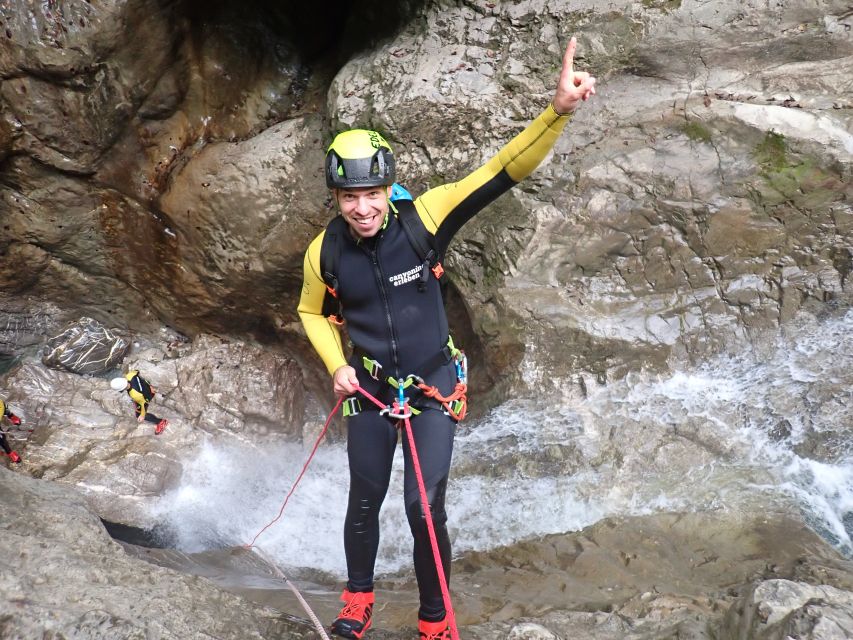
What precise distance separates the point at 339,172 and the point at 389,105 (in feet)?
9.41

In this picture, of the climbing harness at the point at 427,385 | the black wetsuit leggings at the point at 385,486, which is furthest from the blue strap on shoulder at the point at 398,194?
the black wetsuit leggings at the point at 385,486

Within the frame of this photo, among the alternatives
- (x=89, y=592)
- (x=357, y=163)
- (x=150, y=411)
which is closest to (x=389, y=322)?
(x=357, y=163)

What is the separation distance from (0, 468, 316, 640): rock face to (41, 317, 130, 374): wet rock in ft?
13.6

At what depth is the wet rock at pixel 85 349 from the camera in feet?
24.0

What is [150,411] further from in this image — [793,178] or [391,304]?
[793,178]

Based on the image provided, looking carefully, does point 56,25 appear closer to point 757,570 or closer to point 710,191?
point 710,191

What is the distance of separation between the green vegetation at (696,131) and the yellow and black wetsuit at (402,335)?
8.73 ft

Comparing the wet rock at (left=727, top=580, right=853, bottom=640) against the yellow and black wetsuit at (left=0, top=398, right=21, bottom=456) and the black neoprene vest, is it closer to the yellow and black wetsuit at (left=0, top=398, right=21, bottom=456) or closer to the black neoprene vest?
the black neoprene vest

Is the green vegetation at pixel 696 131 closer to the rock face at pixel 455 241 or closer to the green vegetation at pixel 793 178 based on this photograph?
the rock face at pixel 455 241

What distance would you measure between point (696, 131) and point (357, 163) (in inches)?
132

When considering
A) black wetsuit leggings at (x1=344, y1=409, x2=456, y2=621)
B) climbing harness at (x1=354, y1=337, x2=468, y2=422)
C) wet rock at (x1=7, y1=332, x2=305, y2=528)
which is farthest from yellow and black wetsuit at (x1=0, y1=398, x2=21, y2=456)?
climbing harness at (x1=354, y1=337, x2=468, y2=422)

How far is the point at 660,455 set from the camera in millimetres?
4918

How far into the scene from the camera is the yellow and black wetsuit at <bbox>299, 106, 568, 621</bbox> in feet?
10.2

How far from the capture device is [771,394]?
16.5 feet
